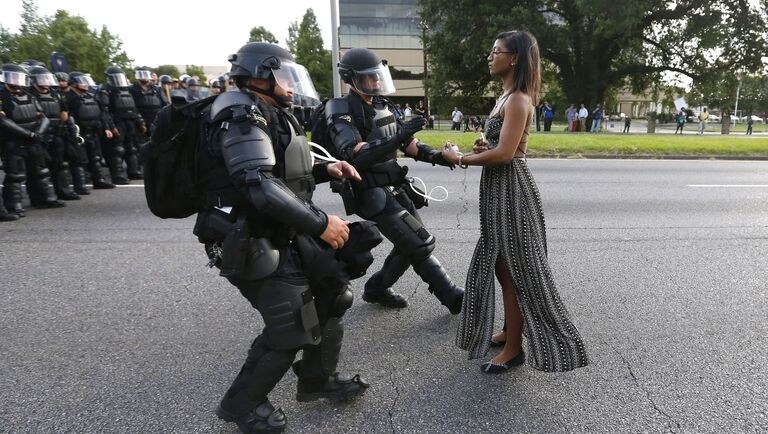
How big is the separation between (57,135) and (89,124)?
0.91 metres

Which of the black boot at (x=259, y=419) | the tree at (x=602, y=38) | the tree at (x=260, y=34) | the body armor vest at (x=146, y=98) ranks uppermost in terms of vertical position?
the tree at (x=260, y=34)

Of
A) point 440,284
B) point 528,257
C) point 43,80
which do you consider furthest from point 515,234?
point 43,80

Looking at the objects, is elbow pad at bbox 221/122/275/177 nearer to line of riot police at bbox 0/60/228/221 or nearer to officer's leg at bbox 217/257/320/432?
officer's leg at bbox 217/257/320/432

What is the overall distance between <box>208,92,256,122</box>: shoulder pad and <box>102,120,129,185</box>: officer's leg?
8.21m

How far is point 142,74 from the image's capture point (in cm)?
984

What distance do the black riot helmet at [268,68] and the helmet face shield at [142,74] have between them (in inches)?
348

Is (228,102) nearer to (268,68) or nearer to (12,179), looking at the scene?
(268,68)

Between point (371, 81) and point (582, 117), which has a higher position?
point (371, 81)

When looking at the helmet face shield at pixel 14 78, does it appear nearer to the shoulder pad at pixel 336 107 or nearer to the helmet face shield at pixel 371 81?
the shoulder pad at pixel 336 107

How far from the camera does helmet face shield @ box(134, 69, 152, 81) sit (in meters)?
9.80

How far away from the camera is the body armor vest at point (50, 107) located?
739cm

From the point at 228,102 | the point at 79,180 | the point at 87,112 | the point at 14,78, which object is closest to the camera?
the point at 228,102

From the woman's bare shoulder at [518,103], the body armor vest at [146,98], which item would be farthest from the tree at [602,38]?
the woman's bare shoulder at [518,103]

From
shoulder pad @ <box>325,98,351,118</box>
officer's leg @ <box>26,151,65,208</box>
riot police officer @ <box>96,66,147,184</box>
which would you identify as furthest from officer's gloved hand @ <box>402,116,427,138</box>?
riot police officer @ <box>96,66,147,184</box>
